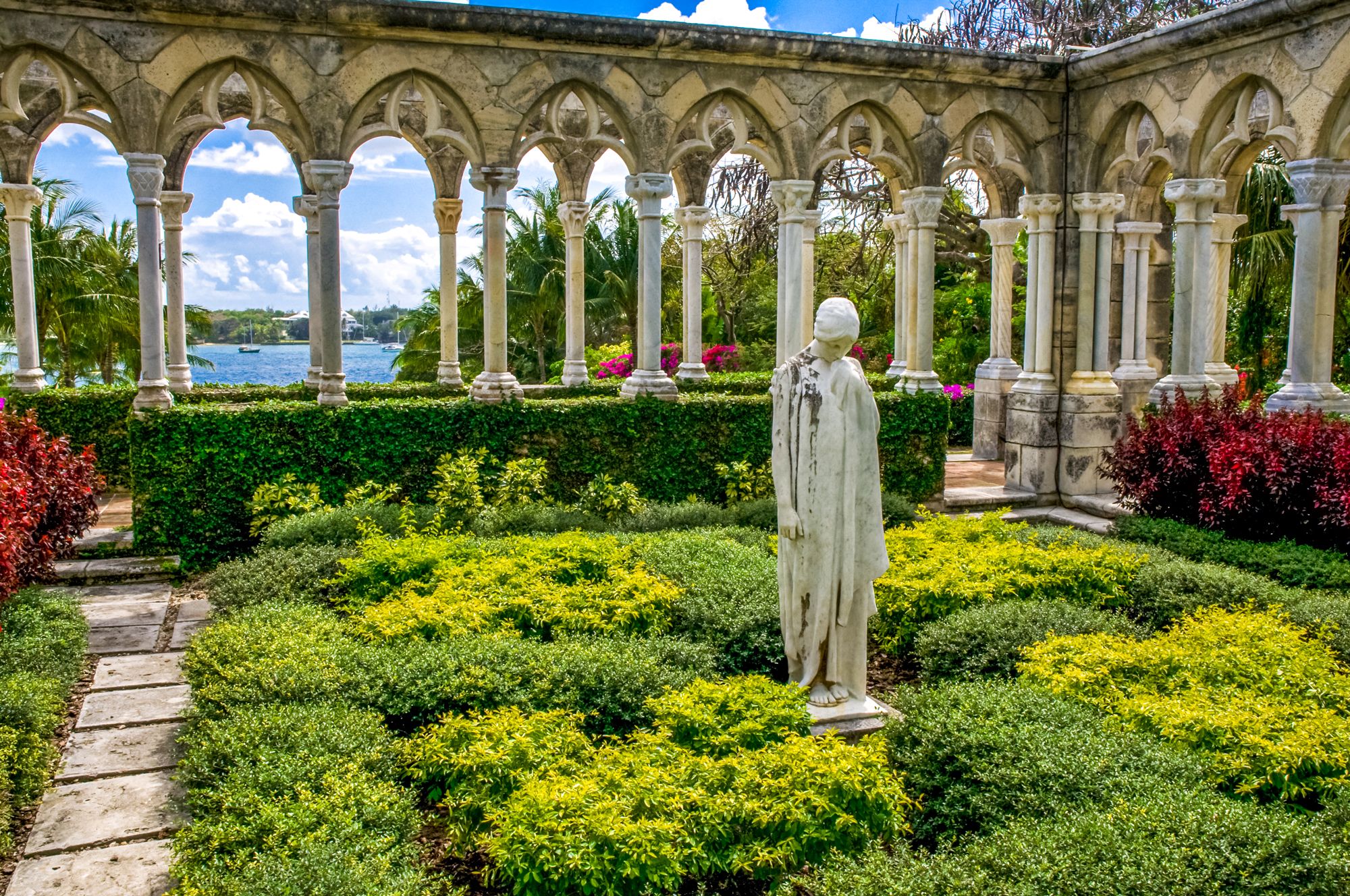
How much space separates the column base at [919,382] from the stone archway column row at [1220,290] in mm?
3497

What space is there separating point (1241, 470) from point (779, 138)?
5224 millimetres

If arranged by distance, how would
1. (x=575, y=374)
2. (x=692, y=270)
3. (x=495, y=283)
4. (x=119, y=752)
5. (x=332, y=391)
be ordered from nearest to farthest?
Answer: (x=119, y=752), (x=332, y=391), (x=495, y=283), (x=575, y=374), (x=692, y=270)

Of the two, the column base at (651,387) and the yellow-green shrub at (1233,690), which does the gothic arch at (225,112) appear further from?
the yellow-green shrub at (1233,690)

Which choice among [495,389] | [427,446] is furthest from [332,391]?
[495,389]

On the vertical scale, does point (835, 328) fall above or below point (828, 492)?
above

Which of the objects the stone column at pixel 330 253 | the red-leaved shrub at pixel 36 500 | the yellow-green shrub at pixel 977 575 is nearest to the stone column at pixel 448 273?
the stone column at pixel 330 253

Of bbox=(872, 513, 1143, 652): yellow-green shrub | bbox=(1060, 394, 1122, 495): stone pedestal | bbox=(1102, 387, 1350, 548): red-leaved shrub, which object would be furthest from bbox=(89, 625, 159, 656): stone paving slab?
bbox=(1060, 394, 1122, 495): stone pedestal

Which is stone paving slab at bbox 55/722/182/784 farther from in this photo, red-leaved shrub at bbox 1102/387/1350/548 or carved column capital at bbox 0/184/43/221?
carved column capital at bbox 0/184/43/221

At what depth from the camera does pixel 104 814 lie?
4.87 metres

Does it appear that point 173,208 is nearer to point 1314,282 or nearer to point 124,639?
point 124,639

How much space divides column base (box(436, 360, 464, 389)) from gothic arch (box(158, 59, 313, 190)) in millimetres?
2796

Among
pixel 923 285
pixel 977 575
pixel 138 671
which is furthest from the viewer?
pixel 923 285

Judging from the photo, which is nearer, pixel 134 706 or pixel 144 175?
pixel 134 706

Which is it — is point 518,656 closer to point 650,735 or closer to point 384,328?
point 650,735
